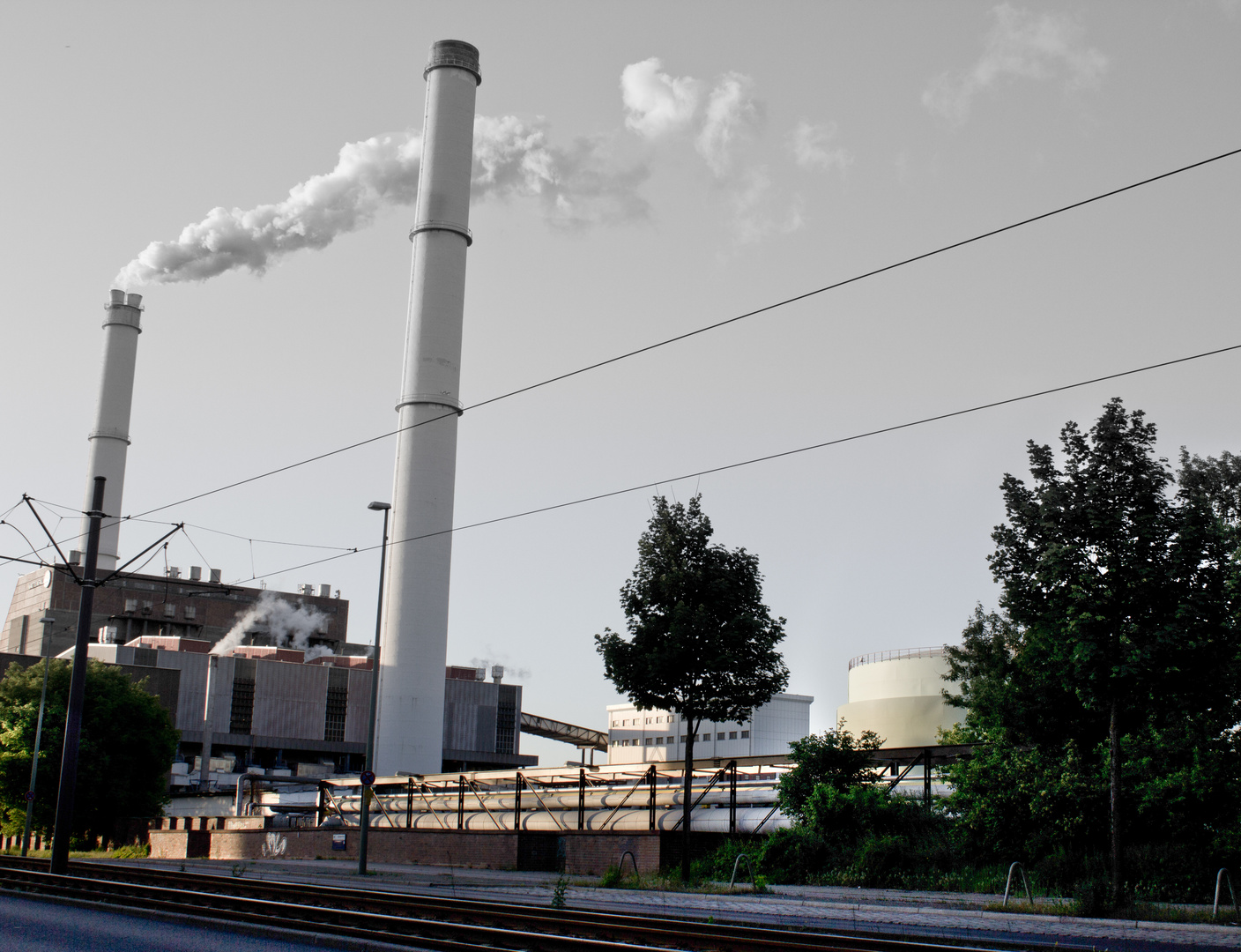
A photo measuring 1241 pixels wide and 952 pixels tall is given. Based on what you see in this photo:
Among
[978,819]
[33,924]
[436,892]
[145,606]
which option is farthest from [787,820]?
[145,606]

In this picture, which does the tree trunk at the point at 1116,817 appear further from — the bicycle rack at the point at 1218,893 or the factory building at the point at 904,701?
the factory building at the point at 904,701

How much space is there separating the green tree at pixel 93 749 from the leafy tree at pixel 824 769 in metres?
31.9

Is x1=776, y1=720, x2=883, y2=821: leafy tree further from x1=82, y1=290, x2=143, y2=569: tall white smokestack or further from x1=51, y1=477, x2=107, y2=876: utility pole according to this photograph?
x1=82, y1=290, x2=143, y2=569: tall white smokestack

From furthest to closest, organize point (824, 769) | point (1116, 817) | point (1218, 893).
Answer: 1. point (824, 769)
2. point (1116, 817)
3. point (1218, 893)

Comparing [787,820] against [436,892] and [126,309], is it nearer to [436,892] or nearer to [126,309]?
[436,892]

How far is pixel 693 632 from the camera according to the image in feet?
85.8

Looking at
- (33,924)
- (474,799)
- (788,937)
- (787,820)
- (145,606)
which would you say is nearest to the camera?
(788,937)

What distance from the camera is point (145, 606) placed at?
378ft

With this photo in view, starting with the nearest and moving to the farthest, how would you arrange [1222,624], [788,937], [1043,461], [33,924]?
[788,937] < [33,924] < [1222,624] < [1043,461]

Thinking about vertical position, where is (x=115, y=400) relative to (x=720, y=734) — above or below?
above

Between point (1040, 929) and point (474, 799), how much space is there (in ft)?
85.1

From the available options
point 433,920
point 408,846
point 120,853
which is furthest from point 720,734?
point 433,920

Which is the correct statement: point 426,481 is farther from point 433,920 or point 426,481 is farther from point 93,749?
point 433,920

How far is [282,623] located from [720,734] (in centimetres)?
4881
